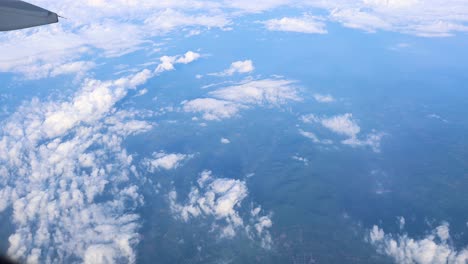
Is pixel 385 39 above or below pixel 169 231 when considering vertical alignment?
above

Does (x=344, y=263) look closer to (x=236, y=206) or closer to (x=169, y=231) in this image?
(x=236, y=206)

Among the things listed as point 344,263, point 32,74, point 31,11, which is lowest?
point 344,263

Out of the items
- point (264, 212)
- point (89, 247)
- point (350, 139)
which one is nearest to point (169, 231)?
point (89, 247)

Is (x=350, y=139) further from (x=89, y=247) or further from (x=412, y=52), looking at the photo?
(x=412, y=52)

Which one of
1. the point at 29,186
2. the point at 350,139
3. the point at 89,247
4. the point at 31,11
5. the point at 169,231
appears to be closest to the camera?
the point at 31,11

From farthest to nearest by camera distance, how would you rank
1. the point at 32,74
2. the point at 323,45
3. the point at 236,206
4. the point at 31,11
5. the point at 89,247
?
1. the point at 323,45
2. the point at 32,74
3. the point at 236,206
4. the point at 89,247
5. the point at 31,11

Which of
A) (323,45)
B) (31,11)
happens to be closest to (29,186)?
(31,11)

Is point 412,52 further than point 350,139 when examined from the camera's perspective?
Yes
